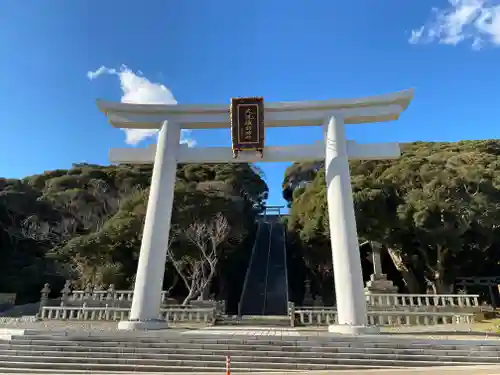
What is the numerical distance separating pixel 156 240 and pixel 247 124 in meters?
4.01

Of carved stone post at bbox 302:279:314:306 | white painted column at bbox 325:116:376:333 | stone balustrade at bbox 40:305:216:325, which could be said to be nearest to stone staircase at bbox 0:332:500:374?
white painted column at bbox 325:116:376:333

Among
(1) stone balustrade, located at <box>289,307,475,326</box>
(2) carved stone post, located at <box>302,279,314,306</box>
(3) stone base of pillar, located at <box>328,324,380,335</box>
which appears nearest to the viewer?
(3) stone base of pillar, located at <box>328,324,380,335</box>

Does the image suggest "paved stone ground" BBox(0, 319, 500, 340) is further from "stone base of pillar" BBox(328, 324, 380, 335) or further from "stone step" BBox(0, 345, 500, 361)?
"stone step" BBox(0, 345, 500, 361)

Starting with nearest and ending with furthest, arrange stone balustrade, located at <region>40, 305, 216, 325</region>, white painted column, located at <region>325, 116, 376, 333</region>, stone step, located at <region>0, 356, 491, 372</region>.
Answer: stone step, located at <region>0, 356, 491, 372</region> < white painted column, located at <region>325, 116, 376, 333</region> < stone balustrade, located at <region>40, 305, 216, 325</region>

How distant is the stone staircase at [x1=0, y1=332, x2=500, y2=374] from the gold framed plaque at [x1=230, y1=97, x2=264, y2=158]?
16.7 feet

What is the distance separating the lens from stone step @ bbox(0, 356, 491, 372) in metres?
5.88

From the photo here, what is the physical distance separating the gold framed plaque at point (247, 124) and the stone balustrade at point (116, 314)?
18.7 ft

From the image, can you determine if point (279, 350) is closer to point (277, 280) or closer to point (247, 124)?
point (247, 124)

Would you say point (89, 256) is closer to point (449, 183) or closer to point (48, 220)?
point (48, 220)

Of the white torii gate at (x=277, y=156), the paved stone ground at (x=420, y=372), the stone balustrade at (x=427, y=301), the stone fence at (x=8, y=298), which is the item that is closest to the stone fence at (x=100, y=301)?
the stone balustrade at (x=427, y=301)

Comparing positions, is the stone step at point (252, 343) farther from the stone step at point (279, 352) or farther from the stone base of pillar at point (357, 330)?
the stone base of pillar at point (357, 330)

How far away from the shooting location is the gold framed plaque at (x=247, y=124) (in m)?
9.76

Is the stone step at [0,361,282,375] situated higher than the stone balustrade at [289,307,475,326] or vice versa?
the stone balustrade at [289,307,475,326]

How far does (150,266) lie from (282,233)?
2393cm
